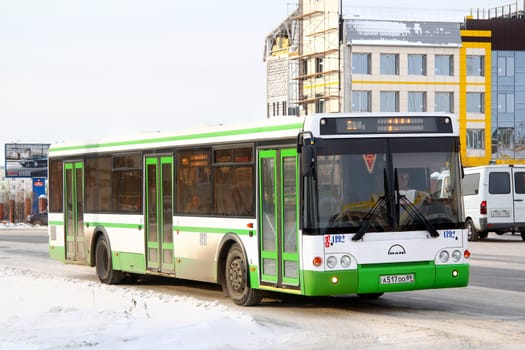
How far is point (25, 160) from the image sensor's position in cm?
12212

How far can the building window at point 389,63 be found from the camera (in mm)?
89812

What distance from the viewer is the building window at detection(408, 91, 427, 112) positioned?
9081 cm

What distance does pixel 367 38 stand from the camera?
89.1 meters

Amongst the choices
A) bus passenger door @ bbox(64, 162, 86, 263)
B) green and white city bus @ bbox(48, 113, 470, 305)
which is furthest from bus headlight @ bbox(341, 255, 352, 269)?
bus passenger door @ bbox(64, 162, 86, 263)

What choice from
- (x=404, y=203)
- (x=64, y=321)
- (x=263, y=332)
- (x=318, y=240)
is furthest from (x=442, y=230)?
(x=64, y=321)

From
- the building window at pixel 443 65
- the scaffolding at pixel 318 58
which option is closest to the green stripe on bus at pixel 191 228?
the scaffolding at pixel 318 58

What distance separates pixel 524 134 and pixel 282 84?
2109cm

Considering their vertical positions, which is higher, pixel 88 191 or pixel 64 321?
pixel 88 191

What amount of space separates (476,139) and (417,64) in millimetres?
7697

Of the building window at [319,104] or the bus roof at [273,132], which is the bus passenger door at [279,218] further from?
the building window at [319,104]

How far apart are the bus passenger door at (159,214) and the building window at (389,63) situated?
7116cm

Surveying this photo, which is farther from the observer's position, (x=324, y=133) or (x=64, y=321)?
(x=324, y=133)

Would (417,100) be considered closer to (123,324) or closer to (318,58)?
(318,58)

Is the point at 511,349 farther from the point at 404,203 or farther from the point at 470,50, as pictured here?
the point at 470,50
